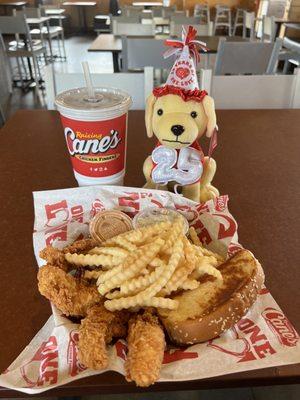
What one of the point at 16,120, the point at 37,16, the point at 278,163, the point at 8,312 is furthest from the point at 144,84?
the point at 37,16

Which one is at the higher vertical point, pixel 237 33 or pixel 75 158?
pixel 75 158

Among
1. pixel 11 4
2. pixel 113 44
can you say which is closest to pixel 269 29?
pixel 113 44

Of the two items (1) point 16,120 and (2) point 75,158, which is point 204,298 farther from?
(1) point 16,120

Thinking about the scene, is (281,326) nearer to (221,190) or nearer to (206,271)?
(206,271)

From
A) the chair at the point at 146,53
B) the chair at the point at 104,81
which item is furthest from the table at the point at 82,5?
the chair at the point at 104,81

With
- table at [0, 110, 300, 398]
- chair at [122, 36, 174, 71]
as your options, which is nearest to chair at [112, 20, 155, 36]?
chair at [122, 36, 174, 71]

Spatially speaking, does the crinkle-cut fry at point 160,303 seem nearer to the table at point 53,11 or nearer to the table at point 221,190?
the table at point 221,190
